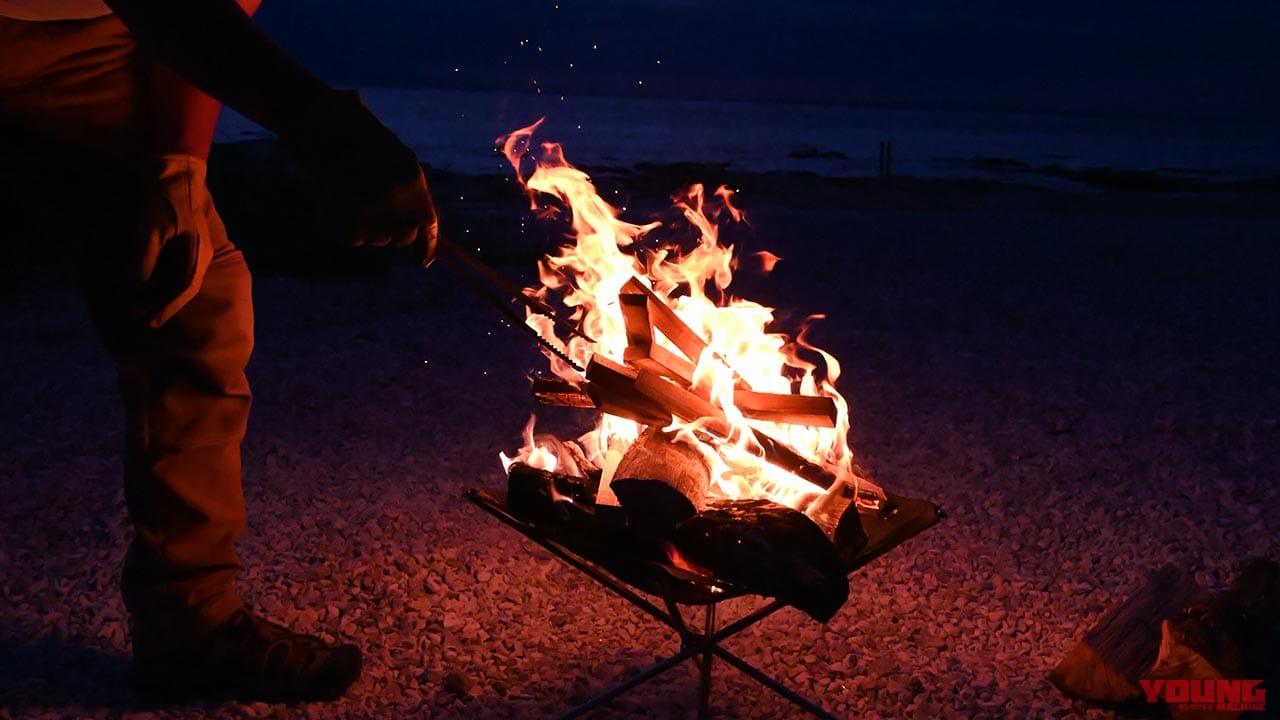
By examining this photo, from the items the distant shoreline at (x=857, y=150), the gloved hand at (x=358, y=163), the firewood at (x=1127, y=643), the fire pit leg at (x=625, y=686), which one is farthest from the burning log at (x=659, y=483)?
the distant shoreline at (x=857, y=150)

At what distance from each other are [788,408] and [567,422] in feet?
8.50

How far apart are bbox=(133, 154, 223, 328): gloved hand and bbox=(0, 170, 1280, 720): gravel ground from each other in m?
1.15

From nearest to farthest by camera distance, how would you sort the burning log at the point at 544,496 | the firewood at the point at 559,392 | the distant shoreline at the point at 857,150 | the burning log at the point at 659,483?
the burning log at the point at 659,483 → the burning log at the point at 544,496 → the firewood at the point at 559,392 → the distant shoreline at the point at 857,150

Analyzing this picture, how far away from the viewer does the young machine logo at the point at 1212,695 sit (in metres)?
2.43

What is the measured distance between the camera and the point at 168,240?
6.74 ft

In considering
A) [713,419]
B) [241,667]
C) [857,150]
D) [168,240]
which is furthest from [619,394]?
[857,150]

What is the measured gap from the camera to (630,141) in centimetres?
4588

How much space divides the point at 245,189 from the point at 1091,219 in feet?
A: 33.0

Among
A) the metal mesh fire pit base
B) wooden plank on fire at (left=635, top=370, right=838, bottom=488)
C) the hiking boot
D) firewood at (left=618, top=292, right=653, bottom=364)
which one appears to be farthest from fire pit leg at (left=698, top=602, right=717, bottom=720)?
the hiking boot

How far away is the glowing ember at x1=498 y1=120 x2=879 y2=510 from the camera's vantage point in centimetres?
244

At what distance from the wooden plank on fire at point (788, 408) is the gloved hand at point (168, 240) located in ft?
4.33

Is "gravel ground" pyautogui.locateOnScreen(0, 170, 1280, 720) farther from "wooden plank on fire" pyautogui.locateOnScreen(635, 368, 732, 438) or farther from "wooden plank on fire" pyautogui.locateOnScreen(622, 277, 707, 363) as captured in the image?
"wooden plank on fire" pyautogui.locateOnScreen(622, 277, 707, 363)

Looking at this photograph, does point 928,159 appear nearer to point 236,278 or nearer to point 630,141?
point 630,141

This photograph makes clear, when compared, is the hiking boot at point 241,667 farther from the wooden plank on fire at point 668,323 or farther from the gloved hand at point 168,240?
the wooden plank on fire at point 668,323
